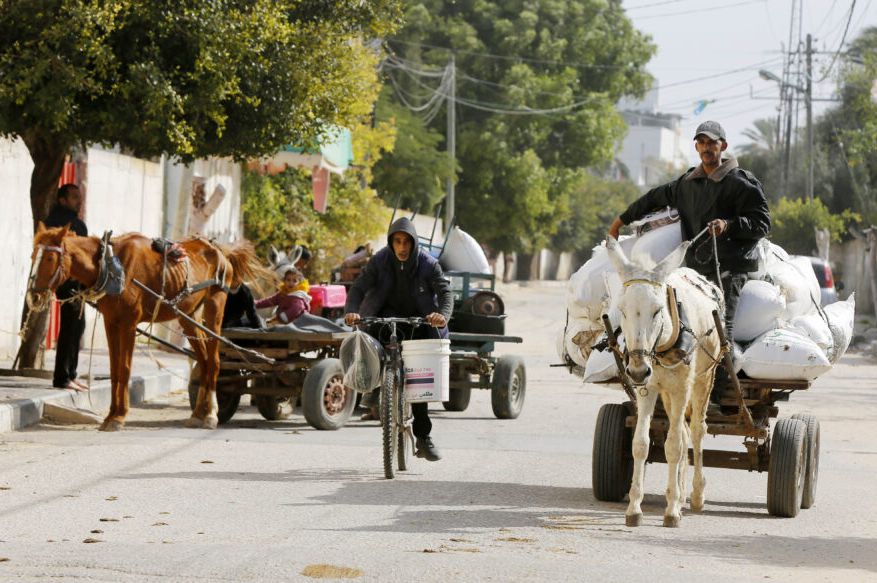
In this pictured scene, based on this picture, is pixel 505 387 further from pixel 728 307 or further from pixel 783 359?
pixel 783 359

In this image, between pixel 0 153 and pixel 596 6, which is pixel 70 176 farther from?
pixel 596 6

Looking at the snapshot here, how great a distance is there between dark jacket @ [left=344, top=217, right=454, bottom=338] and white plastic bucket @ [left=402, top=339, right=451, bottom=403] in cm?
45

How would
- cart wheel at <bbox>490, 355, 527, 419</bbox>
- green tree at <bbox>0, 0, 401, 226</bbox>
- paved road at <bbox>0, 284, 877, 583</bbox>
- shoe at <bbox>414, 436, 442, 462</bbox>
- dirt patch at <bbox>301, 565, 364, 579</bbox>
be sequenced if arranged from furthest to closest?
cart wheel at <bbox>490, 355, 527, 419</bbox> → green tree at <bbox>0, 0, 401, 226</bbox> → shoe at <bbox>414, 436, 442, 462</bbox> → paved road at <bbox>0, 284, 877, 583</bbox> → dirt patch at <bbox>301, 565, 364, 579</bbox>

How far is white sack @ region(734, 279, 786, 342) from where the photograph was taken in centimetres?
1050

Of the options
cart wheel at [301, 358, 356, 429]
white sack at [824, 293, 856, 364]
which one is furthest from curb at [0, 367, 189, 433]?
white sack at [824, 293, 856, 364]

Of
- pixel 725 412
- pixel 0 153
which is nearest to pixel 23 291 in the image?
pixel 0 153

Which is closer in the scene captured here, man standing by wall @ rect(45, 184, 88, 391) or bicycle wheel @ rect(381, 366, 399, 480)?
bicycle wheel @ rect(381, 366, 399, 480)

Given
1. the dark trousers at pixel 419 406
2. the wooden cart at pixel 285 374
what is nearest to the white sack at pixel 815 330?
the dark trousers at pixel 419 406

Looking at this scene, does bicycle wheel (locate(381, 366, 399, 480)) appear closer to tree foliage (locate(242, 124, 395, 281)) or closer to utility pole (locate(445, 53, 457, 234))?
tree foliage (locate(242, 124, 395, 281))

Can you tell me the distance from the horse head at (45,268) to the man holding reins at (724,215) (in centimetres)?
594

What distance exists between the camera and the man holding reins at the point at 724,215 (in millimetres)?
10305

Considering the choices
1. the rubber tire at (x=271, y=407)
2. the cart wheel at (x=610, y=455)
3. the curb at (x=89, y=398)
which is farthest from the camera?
the rubber tire at (x=271, y=407)

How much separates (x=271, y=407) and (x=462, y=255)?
336cm

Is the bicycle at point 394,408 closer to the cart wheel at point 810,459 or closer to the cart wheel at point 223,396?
the cart wheel at point 810,459
